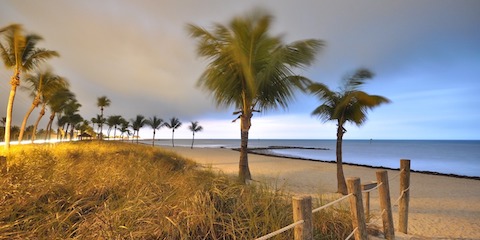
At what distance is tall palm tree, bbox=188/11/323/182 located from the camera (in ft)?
25.0

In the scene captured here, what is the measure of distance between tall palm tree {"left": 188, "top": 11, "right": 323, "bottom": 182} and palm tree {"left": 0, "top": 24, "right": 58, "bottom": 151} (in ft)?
31.5

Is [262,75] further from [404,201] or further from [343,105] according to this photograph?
[404,201]

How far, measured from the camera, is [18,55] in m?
11.9

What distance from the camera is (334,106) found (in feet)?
25.2

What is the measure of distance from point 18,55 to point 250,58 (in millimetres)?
11811

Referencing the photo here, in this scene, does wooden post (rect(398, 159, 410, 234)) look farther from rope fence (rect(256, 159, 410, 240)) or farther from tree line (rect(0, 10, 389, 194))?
tree line (rect(0, 10, 389, 194))

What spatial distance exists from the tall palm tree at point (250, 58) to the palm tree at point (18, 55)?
9.62 m

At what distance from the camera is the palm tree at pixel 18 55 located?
11600 millimetres

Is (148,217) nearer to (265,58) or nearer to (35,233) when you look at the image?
(35,233)

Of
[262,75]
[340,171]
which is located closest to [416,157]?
[340,171]

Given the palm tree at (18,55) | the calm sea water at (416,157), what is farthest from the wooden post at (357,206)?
the calm sea water at (416,157)

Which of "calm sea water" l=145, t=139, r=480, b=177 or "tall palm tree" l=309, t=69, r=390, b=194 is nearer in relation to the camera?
"tall palm tree" l=309, t=69, r=390, b=194

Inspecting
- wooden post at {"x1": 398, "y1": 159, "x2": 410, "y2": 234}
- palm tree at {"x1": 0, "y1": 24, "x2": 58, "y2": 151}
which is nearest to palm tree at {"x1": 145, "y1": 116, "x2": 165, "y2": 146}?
palm tree at {"x1": 0, "y1": 24, "x2": 58, "y2": 151}

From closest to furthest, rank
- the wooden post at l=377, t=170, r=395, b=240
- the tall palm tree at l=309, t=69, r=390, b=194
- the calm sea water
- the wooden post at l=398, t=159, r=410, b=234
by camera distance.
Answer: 1. the wooden post at l=377, t=170, r=395, b=240
2. the wooden post at l=398, t=159, r=410, b=234
3. the tall palm tree at l=309, t=69, r=390, b=194
4. the calm sea water
